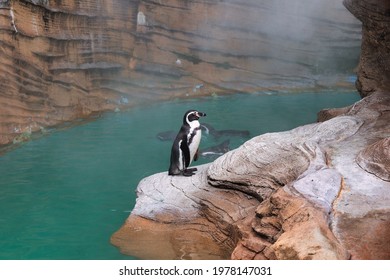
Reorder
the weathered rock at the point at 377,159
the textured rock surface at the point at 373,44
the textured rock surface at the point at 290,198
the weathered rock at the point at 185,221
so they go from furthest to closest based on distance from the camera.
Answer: the textured rock surface at the point at 373,44 < the weathered rock at the point at 185,221 < the weathered rock at the point at 377,159 < the textured rock surface at the point at 290,198

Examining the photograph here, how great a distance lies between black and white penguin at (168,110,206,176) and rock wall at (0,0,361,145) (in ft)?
13.2

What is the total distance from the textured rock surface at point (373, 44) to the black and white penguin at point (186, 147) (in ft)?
8.69

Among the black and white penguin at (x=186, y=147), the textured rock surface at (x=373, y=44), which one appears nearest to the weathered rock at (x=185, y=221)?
the black and white penguin at (x=186, y=147)

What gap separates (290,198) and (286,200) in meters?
0.04

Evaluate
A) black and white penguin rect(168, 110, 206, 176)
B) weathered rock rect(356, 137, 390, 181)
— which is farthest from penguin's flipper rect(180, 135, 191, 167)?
weathered rock rect(356, 137, 390, 181)

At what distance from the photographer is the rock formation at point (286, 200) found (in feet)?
14.4

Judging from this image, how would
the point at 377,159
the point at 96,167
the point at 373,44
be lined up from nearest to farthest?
1. the point at 377,159
2. the point at 373,44
3. the point at 96,167

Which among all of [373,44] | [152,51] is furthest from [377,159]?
[152,51]

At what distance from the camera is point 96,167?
8531mm

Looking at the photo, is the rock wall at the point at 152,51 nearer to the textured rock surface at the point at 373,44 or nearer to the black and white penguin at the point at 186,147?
the black and white penguin at the point at 186,147

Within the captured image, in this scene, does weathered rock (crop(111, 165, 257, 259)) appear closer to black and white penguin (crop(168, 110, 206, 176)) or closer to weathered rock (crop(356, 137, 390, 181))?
black and white penguin (crop(168, 110, 206, 176))

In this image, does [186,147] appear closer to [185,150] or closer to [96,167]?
[185,150]

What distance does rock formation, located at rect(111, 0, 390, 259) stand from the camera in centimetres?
440

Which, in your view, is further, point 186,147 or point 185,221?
point 186,147
